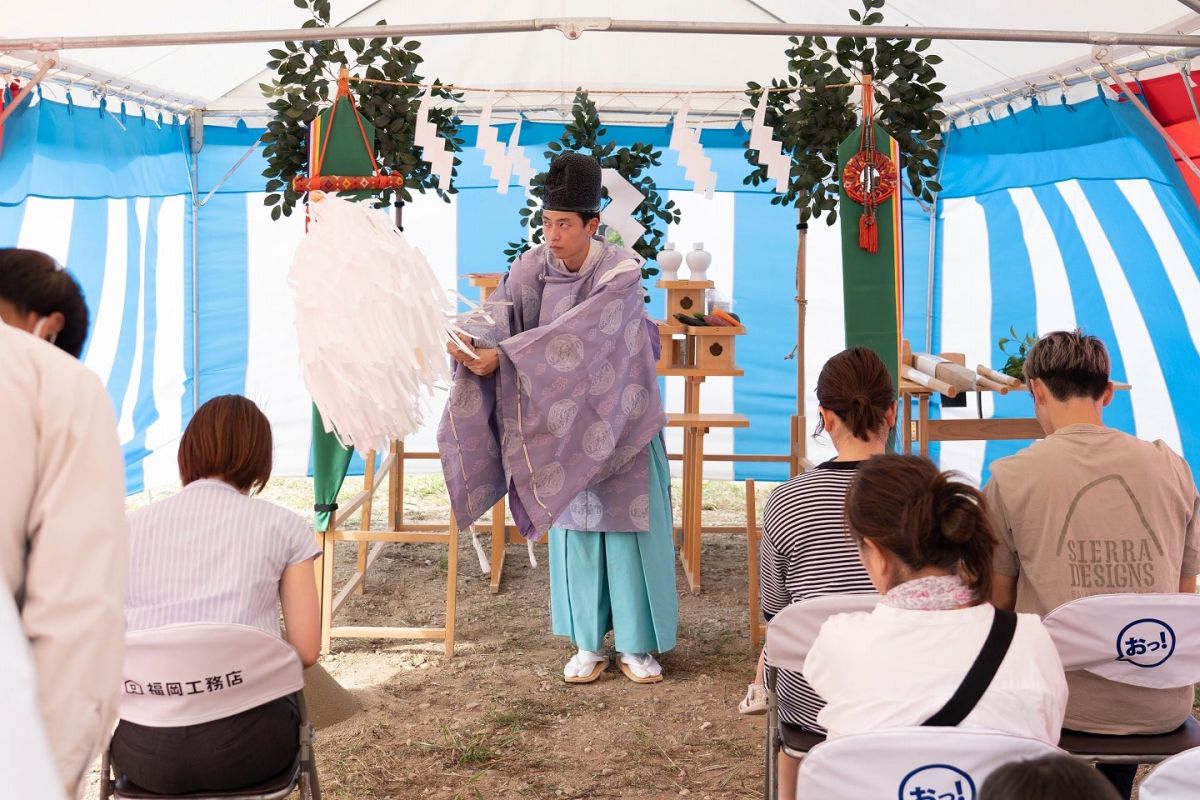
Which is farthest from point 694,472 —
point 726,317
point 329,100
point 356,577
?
point 329,100

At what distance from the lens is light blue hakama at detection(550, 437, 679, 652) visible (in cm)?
350

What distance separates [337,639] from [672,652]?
3.82 feet

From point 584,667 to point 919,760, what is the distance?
92.0 inches

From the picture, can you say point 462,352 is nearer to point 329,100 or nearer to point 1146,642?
point 329,100

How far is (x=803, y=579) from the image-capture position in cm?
216

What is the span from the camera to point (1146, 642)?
6.27ft

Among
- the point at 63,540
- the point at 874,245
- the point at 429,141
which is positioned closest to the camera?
the point at 63,540

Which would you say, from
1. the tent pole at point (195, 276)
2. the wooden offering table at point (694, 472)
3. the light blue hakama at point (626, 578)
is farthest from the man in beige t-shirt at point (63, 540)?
the tent pole at point (195, 276)

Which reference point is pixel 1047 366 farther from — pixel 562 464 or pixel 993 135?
pixel 993 135

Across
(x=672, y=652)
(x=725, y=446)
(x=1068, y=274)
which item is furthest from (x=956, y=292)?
(x=672, y=652)

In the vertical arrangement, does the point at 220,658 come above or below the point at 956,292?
below

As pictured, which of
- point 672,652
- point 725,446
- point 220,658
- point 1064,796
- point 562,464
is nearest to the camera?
point 1064,796

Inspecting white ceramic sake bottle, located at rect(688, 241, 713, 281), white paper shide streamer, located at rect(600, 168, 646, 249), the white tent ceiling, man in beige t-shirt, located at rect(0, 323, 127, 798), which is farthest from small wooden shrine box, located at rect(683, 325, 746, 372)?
man in beige t-shirt, located at rect(0, 323, 127, 798)

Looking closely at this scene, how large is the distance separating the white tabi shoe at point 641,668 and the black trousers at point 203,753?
1747 mm
